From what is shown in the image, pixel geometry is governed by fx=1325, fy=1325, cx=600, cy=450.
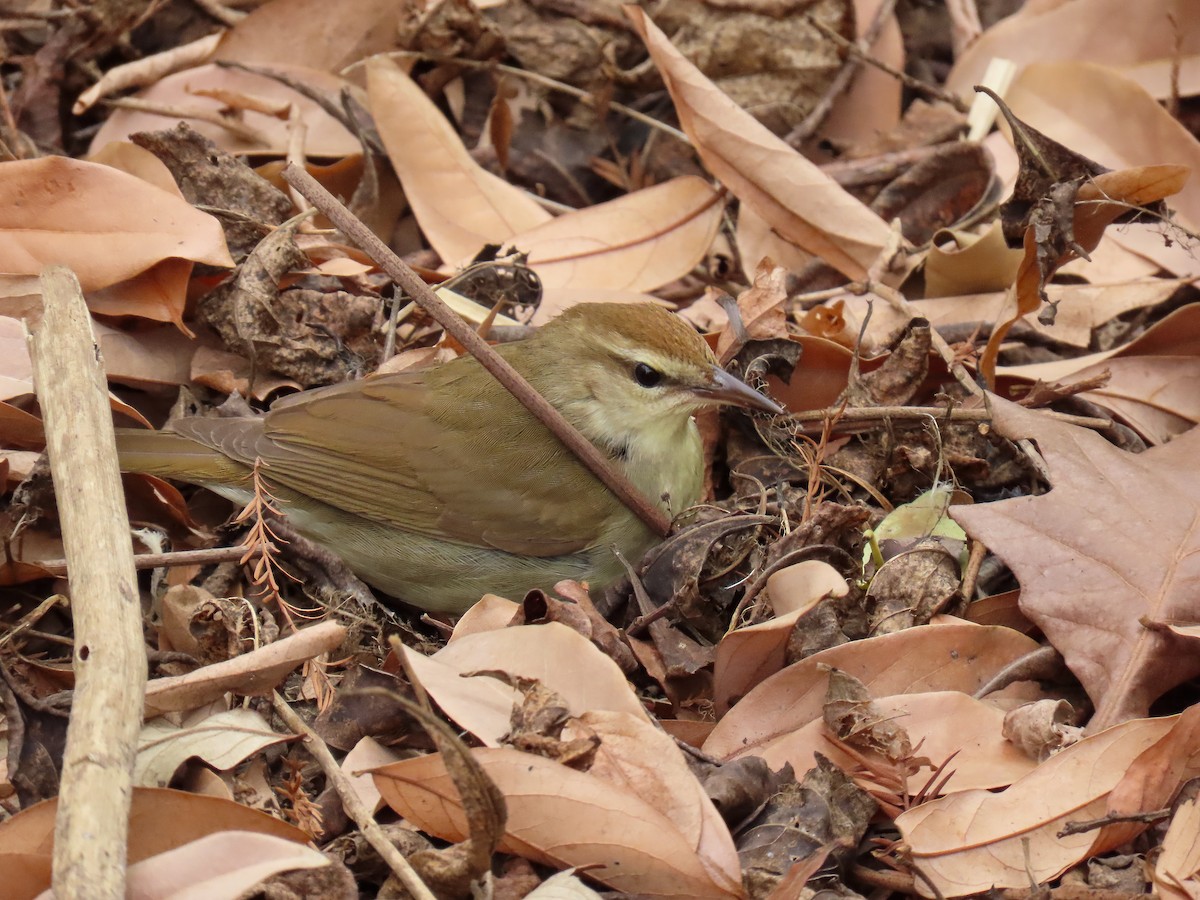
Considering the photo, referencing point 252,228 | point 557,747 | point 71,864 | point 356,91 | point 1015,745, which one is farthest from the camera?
point 356,91

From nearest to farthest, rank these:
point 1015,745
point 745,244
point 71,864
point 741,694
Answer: point 71,864, point 1015,745, point 741,694, point 745,244

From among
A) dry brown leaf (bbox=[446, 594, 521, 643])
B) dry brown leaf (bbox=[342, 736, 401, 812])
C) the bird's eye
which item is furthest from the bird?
dry brown leaf (bbox=[342, 736, 401, 812])

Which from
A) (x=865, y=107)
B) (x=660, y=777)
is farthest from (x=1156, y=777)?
(x=865, y=107)

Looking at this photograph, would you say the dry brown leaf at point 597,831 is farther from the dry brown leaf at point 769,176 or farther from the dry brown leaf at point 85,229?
the dry brown leaf at point 769,176

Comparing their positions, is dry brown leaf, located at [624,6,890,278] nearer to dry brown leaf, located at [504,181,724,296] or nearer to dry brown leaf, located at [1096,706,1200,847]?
dry brown leaf, located at [504,181,724,296]

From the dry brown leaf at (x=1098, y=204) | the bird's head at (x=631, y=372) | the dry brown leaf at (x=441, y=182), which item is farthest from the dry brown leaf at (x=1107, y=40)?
the bird's head at (x=631, y=372)

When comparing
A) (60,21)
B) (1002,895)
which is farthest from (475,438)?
(60,21)

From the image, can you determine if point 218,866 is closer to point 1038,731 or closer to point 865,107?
point 1038,731

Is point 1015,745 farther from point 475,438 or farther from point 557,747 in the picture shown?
point 475,438
